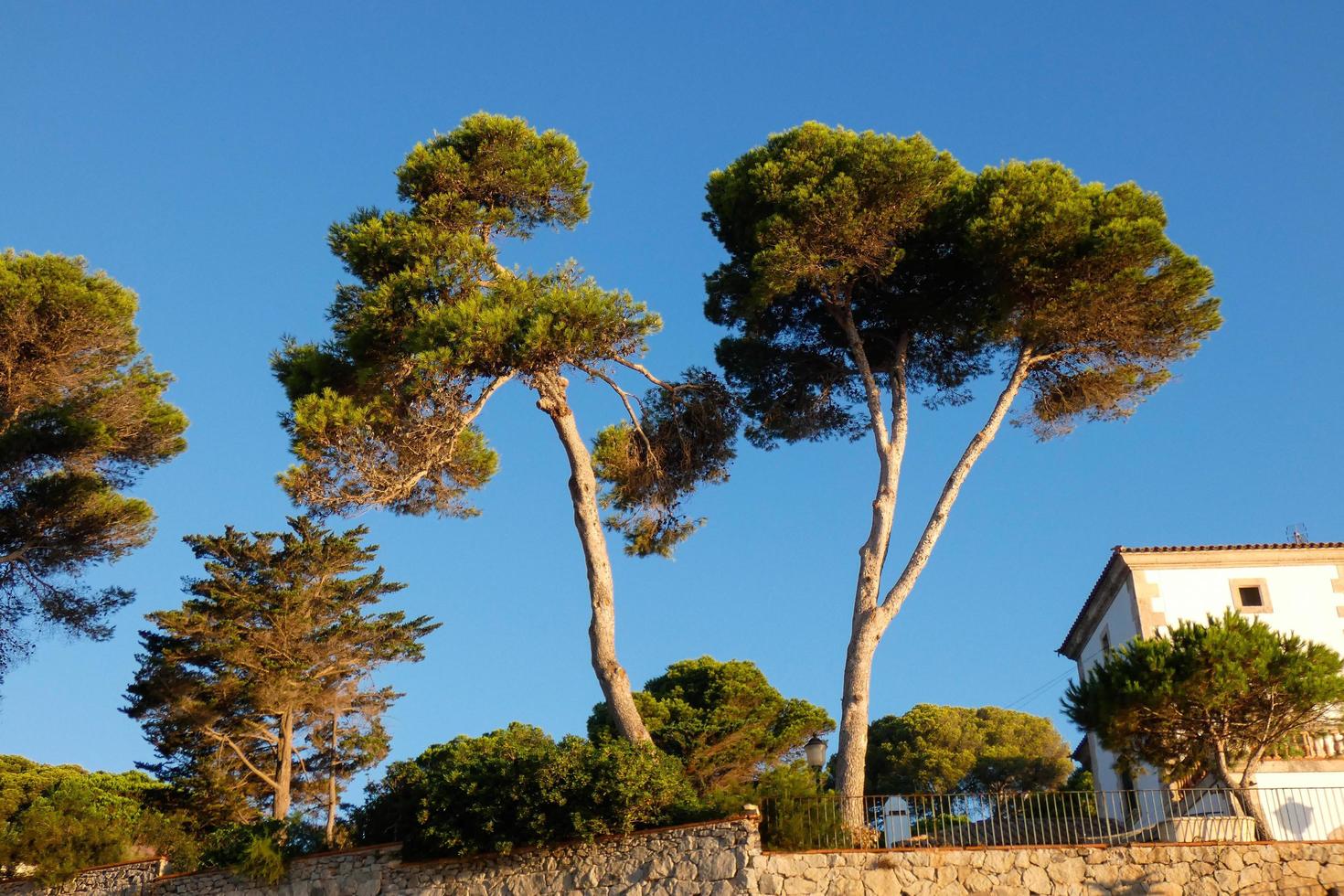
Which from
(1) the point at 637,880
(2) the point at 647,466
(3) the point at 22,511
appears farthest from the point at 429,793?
(3) the point at 22,511

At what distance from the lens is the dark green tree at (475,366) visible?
1794 cm

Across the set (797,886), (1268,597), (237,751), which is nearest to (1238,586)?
(1268,597)

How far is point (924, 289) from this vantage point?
66.3ft

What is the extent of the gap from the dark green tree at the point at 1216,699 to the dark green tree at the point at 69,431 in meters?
17.7

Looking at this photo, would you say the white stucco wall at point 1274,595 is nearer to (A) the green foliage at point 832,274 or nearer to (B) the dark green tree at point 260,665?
(A) the green foliage at point 832,274

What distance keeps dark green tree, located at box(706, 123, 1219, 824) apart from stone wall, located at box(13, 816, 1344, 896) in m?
2.37

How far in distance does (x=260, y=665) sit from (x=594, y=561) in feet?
32.3

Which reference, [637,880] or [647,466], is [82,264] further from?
[637,880]

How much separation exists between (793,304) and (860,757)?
7.91m

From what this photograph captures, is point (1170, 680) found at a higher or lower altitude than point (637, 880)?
higher

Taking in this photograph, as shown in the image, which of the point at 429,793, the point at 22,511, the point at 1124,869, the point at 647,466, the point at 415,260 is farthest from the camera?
the point at 22,511

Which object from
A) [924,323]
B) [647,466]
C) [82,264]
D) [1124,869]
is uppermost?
[82,264]

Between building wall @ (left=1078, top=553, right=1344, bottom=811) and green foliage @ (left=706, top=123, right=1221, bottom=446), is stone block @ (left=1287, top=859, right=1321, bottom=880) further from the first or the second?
green foliage @ (left=706, top=123, right=1221, bottom=446)

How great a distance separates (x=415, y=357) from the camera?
1812 centimetres
